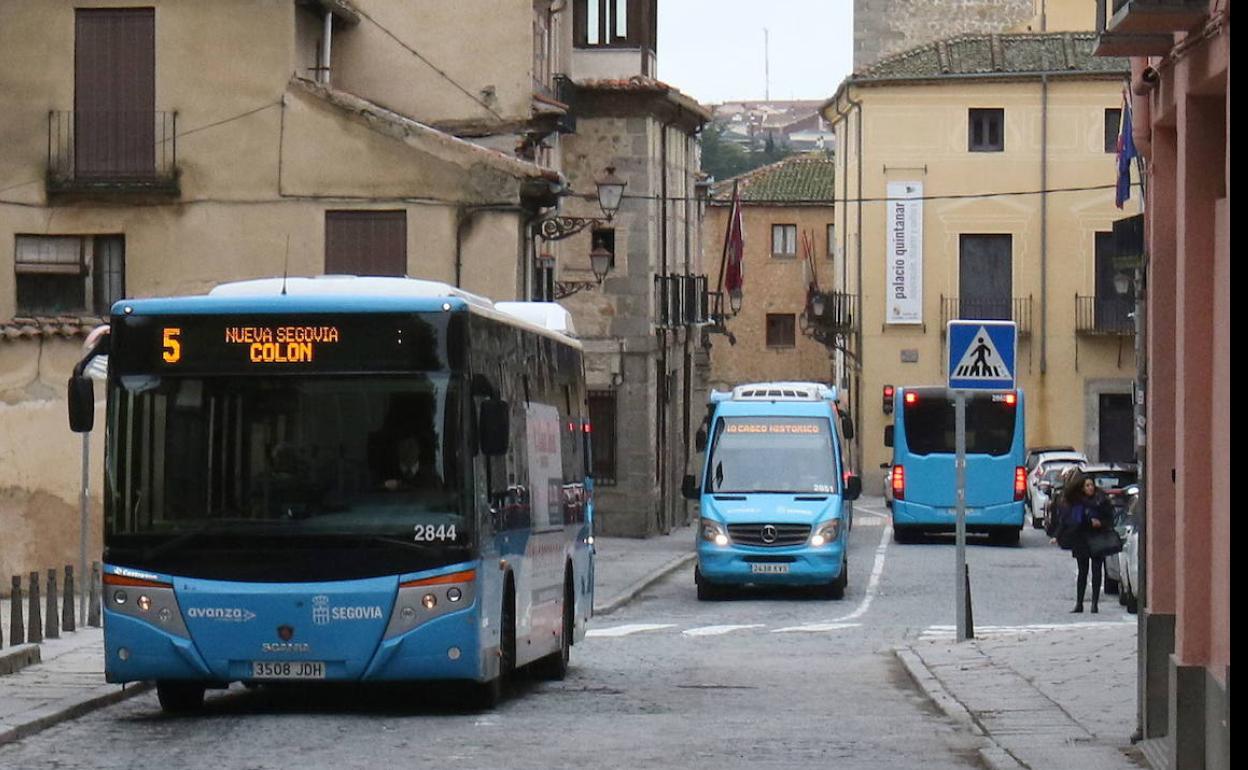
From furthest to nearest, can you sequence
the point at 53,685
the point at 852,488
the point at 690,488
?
the point at 690,488
the point at 852,488
the point at 53,685

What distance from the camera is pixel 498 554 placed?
51.1ft

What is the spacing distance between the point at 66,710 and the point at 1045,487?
3800 centimetres

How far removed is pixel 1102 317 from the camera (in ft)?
218

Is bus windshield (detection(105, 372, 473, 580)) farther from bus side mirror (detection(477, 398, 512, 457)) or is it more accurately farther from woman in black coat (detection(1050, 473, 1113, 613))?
woman in black coat (detection(1050, 473, 1113, 613))

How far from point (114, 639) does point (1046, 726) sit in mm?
5535

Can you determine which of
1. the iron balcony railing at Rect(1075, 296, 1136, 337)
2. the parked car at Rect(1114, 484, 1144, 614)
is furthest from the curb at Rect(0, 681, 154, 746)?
the iron balcony railing at Rect(1075, 296, 1136, 337)

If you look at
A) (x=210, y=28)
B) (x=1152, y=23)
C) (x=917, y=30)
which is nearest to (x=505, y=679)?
(x=1152, y=23)

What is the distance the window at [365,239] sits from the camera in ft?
108

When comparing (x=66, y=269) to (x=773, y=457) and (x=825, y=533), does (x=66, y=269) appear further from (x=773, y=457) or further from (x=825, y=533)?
(x=825, y=533)

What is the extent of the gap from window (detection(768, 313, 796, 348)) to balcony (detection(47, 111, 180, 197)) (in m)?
56.7

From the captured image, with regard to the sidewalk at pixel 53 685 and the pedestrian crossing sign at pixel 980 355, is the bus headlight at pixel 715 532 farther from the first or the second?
the pedestrian crossing sign at pixel 980 355

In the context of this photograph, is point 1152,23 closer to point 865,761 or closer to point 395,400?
point 865,761

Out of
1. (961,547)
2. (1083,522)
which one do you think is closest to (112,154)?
(1083,522)

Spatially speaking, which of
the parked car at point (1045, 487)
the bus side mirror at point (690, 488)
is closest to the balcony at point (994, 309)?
the parked car at point (1045, 487)
